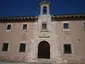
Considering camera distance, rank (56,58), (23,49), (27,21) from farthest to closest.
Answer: (27,21) < (23,49) < (56,58)

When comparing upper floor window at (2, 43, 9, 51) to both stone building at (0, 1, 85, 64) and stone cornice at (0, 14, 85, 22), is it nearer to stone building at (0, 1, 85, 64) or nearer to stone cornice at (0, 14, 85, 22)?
stone building at (0, 1, 85, 64)

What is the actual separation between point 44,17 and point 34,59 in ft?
22.9

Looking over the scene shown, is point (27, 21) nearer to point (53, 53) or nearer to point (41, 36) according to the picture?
point (41, 36)

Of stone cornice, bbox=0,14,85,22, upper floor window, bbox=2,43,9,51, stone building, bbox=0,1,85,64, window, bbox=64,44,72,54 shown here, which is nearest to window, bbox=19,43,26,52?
stone building, bbox=0,1,85,64

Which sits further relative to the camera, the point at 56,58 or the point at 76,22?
the point at 76,22

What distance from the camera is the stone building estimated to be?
16.0 meters

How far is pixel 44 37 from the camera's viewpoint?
1700cm

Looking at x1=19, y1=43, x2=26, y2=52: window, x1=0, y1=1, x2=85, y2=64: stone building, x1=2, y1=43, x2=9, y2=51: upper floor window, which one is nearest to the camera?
x1=0, y1=1, x2=85, y2=64: stone building

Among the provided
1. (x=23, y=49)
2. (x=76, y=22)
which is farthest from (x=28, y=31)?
(x=76, y=22)

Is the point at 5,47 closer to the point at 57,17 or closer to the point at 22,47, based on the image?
the point at 22,47

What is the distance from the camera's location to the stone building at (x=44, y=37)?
52.4 feet

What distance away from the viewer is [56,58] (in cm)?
1589

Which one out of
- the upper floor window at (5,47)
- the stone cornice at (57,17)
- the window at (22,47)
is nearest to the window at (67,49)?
the stone cornice at (57,17)

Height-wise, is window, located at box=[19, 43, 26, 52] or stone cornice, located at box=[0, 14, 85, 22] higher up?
stone cornice, located at box=[0, 14, 85, 22]
